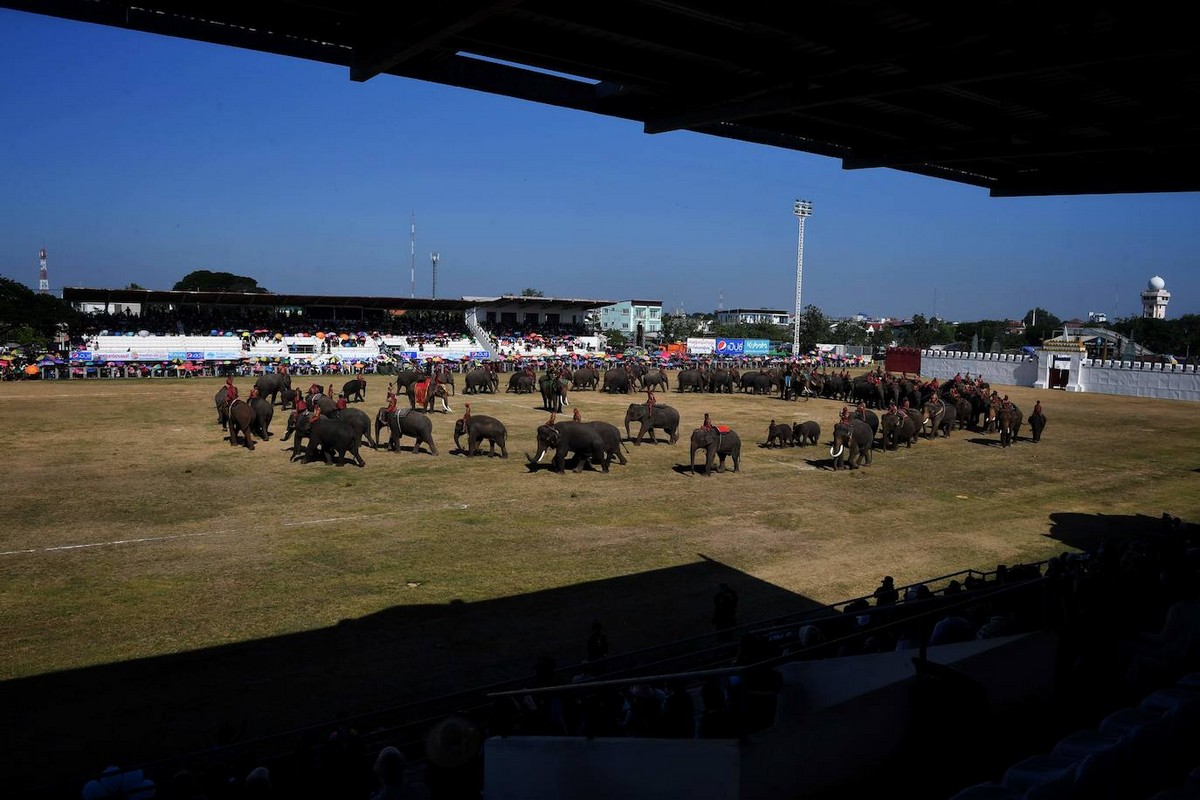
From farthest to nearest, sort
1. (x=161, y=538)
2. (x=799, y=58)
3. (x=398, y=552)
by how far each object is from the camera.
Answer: (x=161, y=538) < (x=398, y=552) < (x=799, y=58)

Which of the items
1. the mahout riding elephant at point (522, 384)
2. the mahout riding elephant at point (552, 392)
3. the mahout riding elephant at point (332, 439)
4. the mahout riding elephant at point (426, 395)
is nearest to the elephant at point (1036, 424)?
the mahout riding elephant at point (552, 392)

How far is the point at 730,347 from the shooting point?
73312 millimetres

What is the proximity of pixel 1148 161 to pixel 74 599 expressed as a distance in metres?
13.9

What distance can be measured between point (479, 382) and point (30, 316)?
95.6ft

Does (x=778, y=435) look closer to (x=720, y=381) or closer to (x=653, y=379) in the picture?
(x=653, y=379)

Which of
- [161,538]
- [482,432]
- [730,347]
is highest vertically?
[730,347]

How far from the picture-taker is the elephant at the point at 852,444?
2047 centimetres

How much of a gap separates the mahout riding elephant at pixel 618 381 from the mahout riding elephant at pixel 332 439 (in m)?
20.6

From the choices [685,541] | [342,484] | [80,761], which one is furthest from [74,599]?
[685,541]

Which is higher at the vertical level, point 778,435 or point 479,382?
point 479,382

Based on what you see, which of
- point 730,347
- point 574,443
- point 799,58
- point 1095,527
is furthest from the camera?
point 730,347

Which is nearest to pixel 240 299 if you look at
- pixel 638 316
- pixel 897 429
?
pixel 897 429

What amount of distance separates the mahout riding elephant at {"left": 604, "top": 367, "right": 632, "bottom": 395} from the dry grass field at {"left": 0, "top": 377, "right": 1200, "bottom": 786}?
1455 centimetres

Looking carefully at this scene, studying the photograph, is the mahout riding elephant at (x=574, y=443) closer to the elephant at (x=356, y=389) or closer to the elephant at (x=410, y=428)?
the elephant at (x=410, y=428)
